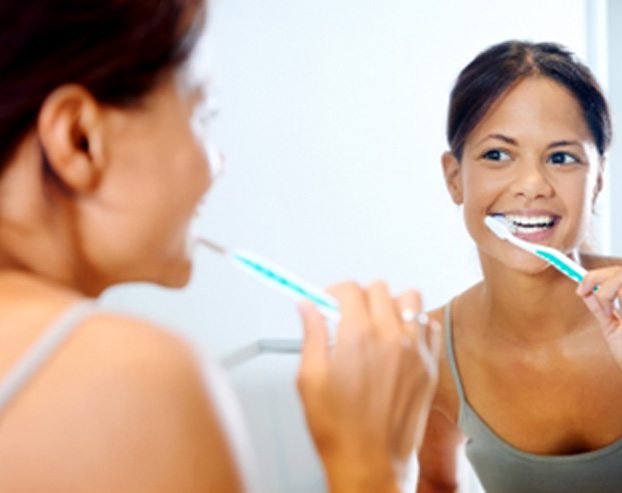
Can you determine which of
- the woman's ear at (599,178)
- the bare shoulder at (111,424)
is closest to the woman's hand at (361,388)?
the bare shoulder at (111,424)

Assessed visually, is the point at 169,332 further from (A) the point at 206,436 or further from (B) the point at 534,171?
(B) the point at 534,171

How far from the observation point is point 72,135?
0.42 meters

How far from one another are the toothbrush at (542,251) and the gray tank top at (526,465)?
0.65 feet

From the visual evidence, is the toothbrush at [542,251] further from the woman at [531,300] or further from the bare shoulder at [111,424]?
the bare shoulder at [111,424]

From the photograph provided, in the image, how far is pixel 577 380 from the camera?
1.14 m

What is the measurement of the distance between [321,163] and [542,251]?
1.39ft

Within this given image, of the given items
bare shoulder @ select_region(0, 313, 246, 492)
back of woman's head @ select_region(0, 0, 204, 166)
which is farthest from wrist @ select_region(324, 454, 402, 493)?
back of woman's head @ select_region(0, 0, 204, 166)

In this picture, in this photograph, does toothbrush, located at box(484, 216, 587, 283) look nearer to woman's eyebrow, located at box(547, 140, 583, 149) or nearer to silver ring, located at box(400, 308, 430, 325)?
woman's eyebrow, located at box(547, 140, 583, 149)

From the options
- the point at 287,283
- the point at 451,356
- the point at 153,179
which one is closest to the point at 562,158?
the point at 451,356

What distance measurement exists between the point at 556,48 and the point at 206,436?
36.3 inches

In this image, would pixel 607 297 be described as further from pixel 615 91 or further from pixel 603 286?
pixel 615 91

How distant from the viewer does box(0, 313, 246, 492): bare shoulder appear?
353mm

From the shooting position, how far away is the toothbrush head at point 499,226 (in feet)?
3.51

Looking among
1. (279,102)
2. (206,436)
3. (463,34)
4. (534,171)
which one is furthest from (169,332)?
(463,34)
